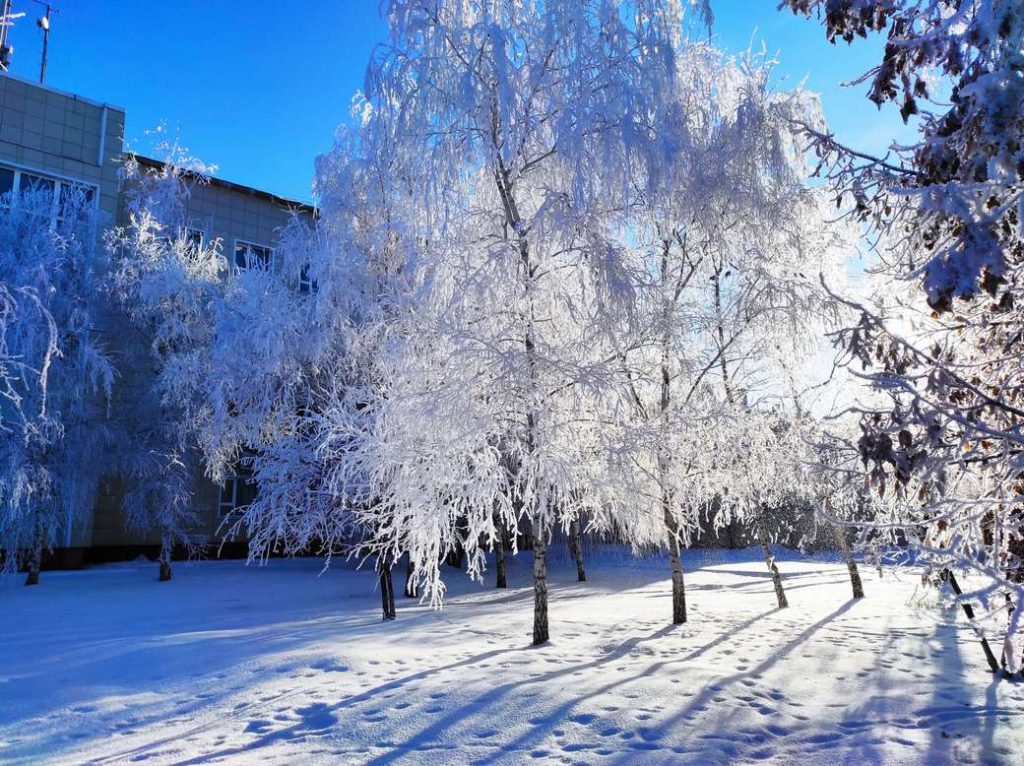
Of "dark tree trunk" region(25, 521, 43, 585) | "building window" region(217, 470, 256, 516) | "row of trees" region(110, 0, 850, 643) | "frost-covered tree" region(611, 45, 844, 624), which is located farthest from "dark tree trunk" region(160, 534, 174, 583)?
"frost-covered tree" region(611, 45, 844, 624)

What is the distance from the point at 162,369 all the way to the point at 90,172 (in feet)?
23.5

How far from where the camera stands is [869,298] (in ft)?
20.3

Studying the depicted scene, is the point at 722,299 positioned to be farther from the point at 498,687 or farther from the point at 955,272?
the point at 955,272

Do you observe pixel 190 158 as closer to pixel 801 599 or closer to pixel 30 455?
pixel 30 455

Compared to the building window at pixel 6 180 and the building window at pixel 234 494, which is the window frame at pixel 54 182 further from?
the building window at pixel 234 494

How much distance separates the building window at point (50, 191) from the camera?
16312 mm

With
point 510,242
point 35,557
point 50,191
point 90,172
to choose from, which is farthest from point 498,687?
point 90,172

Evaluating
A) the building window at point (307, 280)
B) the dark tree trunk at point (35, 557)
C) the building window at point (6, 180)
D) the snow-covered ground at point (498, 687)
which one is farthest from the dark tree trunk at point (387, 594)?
the building window at point (6, 180)

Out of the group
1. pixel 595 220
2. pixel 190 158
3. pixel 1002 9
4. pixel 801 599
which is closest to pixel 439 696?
pixel 595 220

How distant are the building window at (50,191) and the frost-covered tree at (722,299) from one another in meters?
14.4

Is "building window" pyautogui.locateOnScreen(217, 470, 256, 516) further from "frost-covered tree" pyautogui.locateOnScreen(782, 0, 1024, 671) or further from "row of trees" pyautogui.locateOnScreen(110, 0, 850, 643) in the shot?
"frost-covered tree" pyautogui.locateOnScreen(782, 0, 1024, 671)

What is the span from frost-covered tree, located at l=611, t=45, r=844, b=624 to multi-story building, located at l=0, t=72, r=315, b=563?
11387 millimetres

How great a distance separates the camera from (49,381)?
1517cm

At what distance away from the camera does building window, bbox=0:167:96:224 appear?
1631 centimetres
